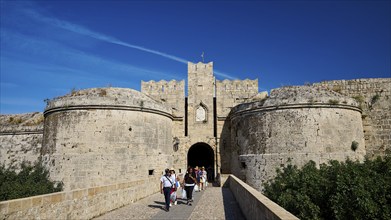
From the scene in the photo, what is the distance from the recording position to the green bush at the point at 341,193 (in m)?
7.06

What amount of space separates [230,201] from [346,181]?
477cm

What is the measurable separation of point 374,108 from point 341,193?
38.4 feet

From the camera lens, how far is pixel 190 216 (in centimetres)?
890

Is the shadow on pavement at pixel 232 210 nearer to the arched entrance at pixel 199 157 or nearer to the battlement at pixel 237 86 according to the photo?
the battlement at pixel 237 86

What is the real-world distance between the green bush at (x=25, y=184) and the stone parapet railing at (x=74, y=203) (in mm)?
3220

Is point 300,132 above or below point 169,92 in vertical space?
below

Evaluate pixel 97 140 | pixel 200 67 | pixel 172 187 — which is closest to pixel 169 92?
pixel 200 67

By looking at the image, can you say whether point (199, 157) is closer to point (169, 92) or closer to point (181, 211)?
point (169, 92)

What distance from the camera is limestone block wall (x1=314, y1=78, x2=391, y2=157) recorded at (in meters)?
16.8

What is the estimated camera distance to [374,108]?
17.4m

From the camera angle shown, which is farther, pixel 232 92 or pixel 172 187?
pixel 232 92

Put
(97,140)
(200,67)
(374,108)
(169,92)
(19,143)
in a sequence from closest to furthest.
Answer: (97,140)
(374,108)
(19,143)
(169,92)
(200,67)

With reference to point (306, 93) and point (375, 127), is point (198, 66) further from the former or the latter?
point (375, 127)

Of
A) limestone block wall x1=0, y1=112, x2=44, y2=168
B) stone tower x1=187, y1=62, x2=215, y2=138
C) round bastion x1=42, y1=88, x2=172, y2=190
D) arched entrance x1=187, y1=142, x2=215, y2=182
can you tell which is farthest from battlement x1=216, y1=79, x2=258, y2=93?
limestone block wall x1=0, y1=112, x2=44, y2=168
